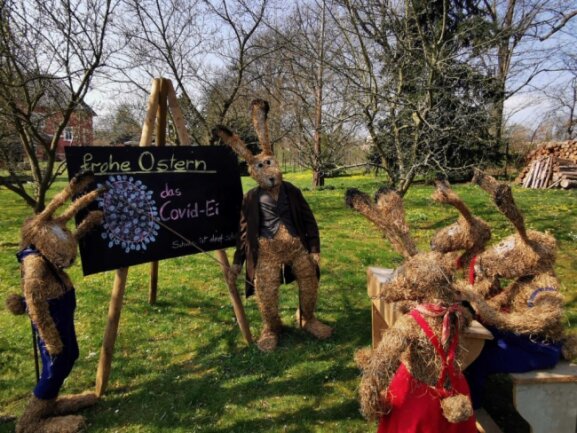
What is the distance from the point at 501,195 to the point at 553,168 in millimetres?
14053

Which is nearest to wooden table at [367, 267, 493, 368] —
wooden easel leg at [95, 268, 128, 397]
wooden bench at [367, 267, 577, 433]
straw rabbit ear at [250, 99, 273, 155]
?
wooden bench at [367, 267, 577, 433]

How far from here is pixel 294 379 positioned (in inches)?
135

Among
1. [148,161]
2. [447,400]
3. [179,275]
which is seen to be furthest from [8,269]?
[447,400]

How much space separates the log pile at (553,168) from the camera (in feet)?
43.8

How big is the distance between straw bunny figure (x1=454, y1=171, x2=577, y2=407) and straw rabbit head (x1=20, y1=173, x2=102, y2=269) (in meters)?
2.56

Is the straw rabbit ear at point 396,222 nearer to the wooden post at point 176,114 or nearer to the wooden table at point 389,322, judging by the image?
the wooden table at point 389,322

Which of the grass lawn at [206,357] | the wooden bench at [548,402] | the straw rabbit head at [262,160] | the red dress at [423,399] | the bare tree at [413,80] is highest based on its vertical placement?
the bare tree at [413,80]

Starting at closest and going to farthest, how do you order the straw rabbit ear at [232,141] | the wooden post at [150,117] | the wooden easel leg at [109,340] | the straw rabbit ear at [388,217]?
the straw rabbit ear at [388,217]
the wooden easel leg at [109,340]
the wooden post at [150,117]
the straw rabbit ear at [232,141]

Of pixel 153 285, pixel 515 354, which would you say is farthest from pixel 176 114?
pixel 515 354

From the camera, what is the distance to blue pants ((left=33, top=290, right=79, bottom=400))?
2.72m

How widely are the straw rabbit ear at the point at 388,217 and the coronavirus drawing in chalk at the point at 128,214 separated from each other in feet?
6.07

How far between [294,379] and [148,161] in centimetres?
218

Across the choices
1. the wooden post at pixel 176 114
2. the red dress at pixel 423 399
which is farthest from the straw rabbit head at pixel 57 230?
the red dress at pixel 423 399

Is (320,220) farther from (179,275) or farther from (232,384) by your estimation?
(232,384)
